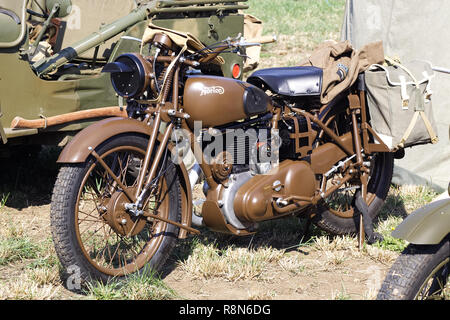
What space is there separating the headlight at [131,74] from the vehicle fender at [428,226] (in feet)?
5.15

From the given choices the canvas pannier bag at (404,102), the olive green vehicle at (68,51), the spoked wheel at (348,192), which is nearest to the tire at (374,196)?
the spoked wheel at (348,192)

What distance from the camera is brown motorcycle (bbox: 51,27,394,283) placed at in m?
3.54

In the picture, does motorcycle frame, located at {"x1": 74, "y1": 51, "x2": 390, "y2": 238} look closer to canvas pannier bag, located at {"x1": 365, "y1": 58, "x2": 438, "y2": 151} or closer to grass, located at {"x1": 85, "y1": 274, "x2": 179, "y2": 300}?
canvas pannier bag, located at {"x1": 365, "y1": 58, "x2": 438, "y2": 151}

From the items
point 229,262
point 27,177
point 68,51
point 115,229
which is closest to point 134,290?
point 115,229

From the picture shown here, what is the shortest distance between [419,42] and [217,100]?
306cm

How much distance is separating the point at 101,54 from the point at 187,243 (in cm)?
259

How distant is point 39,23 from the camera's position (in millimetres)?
5715

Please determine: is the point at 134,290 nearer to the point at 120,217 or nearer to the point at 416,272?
the point at 120,217

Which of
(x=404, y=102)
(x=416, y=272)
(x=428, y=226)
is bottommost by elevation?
(x=416, y=272)

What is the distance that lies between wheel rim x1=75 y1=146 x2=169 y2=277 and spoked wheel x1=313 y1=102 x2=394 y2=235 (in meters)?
1.18

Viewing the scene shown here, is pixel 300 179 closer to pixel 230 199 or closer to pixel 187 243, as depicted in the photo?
pixel 230 199

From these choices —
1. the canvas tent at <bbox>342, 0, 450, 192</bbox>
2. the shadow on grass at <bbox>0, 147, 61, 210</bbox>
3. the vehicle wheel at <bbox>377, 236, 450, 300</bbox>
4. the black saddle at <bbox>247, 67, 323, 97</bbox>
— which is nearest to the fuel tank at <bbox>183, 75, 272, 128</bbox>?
the black saddle at <bbox>247, 67, 323, 97</bbox>

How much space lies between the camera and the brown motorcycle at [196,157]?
354 centimetres

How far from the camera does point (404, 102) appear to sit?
4.30 meters
